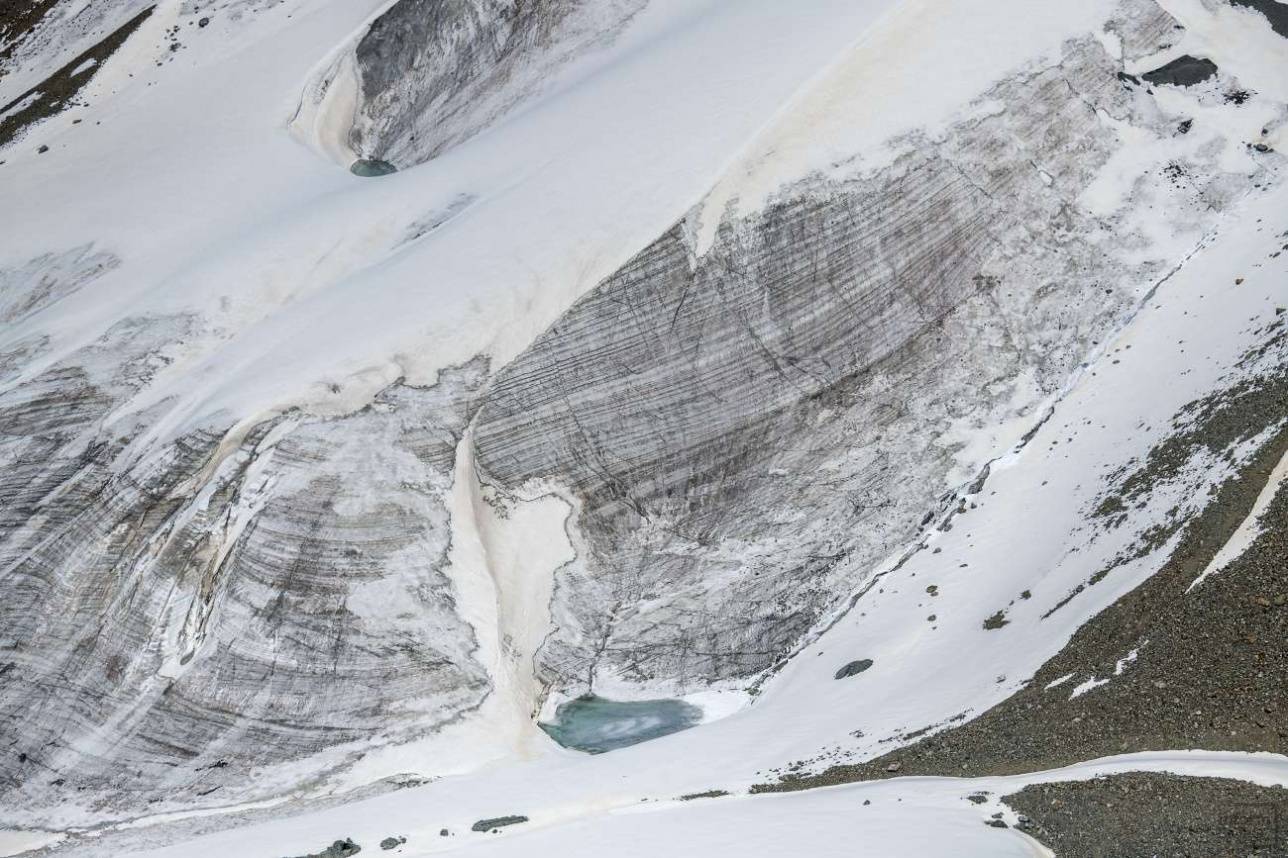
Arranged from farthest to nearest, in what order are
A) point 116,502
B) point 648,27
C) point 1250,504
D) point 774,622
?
point 648,27 → point 774,622 → point 116,502 → point 1250,504

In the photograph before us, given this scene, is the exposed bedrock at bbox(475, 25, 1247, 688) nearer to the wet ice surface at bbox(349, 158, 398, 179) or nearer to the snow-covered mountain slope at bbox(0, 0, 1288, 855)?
the snow-covered mountain slope at bbox(0, 0, 1288, 855)

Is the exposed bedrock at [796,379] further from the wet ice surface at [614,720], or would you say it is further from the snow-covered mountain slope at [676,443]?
the wet ice surface at [614,720]

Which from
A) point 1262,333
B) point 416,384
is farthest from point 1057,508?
point 416,384

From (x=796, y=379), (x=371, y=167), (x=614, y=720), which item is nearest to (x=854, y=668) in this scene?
(x=614, y=720)

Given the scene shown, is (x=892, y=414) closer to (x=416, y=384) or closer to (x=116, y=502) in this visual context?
(x=416, y=384)

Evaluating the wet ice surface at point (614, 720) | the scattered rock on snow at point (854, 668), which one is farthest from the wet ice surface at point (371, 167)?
the scattered rock on snow at point (854, 668)

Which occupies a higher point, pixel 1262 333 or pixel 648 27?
pixel 648 27
